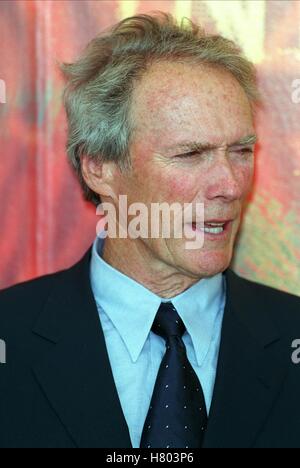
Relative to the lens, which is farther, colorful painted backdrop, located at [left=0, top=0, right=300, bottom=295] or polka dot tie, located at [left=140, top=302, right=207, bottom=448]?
colorful painted backdrop, located at [left=0, top=0, right=300, bottom=295]

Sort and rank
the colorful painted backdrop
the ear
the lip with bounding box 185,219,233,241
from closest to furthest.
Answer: the lip with bounding box 185,219,233,241 < the ear < the colorful painted backdrop

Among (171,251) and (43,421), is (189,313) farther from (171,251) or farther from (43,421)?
(43,421)

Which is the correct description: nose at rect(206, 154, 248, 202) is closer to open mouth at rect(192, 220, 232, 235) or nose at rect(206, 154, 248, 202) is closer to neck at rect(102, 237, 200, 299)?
open mouth at rect(192, 220, 232, 235)

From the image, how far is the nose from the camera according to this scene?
1742mm

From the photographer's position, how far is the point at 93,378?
1.73m

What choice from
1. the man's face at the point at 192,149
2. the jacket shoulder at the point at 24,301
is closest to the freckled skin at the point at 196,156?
the man's face at the point at 192,149

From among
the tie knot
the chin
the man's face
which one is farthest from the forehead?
the tie knot

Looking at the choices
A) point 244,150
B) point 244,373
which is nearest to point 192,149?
point 244,150

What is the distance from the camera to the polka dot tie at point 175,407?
1.67 meters

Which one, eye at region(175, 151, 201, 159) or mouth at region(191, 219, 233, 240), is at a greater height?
eye at region(175, 151, 201, 159)

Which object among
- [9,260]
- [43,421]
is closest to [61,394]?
[43,421]

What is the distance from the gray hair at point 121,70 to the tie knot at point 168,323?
33 centimetres

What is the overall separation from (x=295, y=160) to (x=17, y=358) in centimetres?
88

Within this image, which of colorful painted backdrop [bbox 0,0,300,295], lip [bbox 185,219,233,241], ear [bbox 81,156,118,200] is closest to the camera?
lip [bbox 185,219,233,241]
